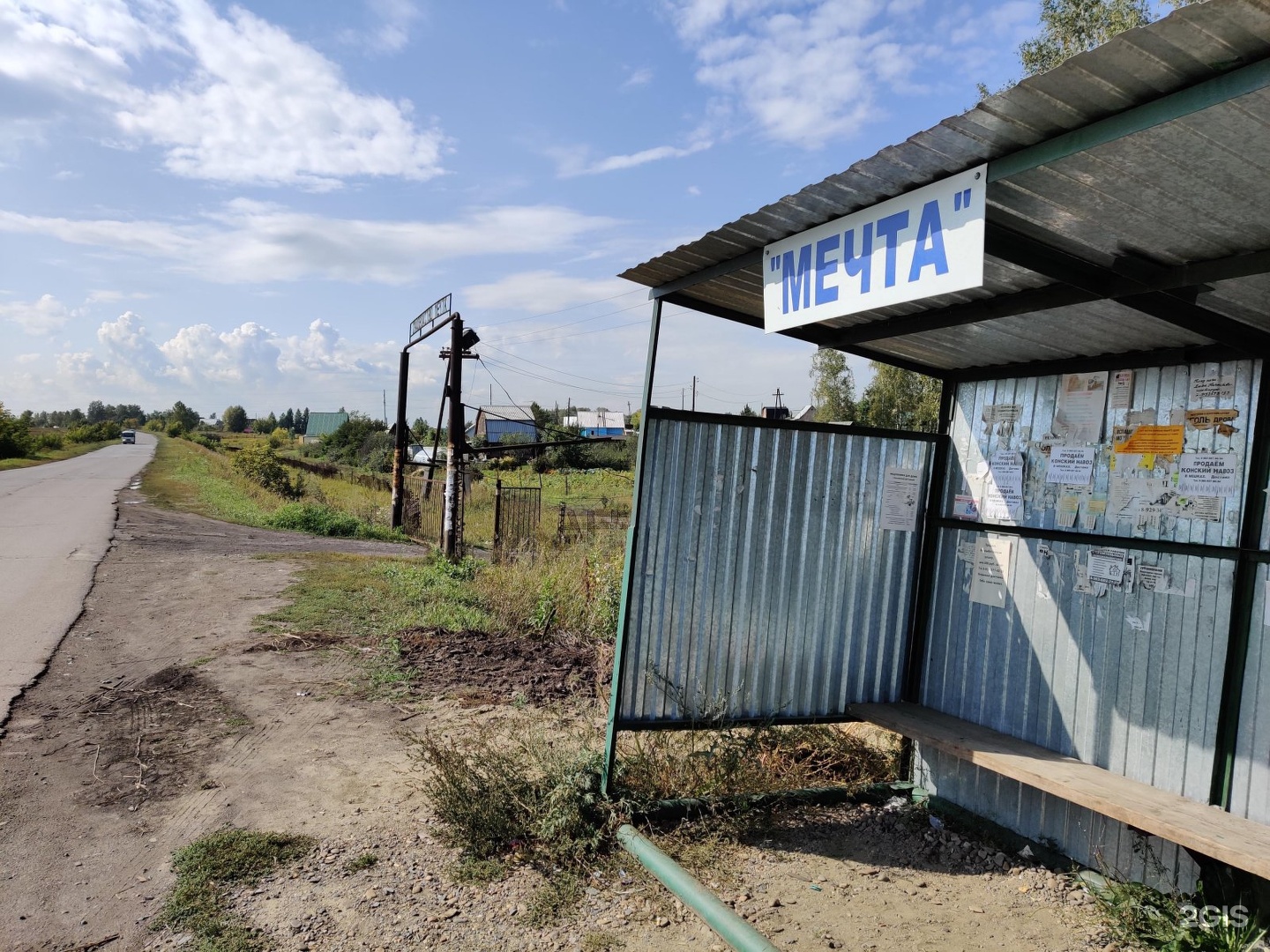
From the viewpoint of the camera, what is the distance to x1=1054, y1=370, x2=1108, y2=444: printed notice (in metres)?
4.23

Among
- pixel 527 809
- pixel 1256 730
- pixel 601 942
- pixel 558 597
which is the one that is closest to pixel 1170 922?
pixel 1256 730

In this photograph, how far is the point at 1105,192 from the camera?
283 cm

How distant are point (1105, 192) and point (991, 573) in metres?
2.46

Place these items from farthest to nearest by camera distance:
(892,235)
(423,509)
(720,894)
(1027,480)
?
1. (423,509)
2. (1027,480)
3. (720,894)
4. (892,235)

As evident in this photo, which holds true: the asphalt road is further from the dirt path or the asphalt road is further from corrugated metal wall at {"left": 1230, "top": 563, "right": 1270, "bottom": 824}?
corrugated metal wall at {"left": 1230, "top": 563, "right": 1270, "bottom": 824}

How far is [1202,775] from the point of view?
3.58 metres

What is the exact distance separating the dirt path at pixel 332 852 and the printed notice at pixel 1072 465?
2.01m

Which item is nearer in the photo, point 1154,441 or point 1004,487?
point 1154,441

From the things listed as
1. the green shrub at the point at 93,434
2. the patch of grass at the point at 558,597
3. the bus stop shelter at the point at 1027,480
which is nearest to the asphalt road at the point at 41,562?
the patch of grass at the point at 558,597

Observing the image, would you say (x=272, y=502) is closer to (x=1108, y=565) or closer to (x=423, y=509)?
(x=423, y=509)

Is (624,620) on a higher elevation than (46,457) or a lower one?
higher

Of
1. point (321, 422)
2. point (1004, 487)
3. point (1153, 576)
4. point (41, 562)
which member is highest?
point (321, 422)

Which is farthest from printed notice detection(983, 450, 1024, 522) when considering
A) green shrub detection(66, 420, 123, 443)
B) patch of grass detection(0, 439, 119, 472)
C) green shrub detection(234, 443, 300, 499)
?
green shrub detection(66, 420, 123, 443)

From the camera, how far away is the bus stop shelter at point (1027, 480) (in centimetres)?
270
